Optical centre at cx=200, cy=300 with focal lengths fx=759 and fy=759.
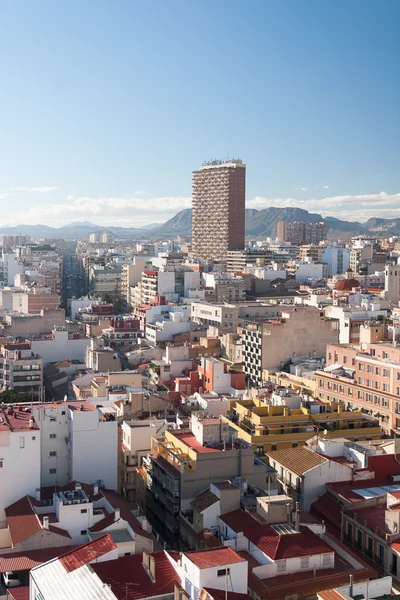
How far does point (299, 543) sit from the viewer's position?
779 inches

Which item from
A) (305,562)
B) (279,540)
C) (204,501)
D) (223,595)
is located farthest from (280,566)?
(204,501)

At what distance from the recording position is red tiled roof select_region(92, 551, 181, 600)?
56.7 ft

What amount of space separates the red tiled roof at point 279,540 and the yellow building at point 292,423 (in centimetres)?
782

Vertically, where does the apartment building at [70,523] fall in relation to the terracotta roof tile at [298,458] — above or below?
below

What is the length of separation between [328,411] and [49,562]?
15.4 m

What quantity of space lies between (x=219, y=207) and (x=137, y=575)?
116911 millimetres

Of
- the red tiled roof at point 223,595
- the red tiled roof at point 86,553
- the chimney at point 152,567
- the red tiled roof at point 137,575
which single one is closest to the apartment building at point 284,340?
the red tiled roof at point 86,553

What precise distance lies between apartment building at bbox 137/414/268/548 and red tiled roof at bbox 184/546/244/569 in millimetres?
5778

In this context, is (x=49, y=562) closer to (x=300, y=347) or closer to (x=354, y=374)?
(x=354, y=374)

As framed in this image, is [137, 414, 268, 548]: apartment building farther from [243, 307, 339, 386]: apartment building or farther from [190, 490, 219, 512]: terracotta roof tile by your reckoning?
[243, 307, 339, 386]: apartment building

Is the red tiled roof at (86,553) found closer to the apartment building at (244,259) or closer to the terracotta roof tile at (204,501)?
the terracotta roof tile at (204,501)

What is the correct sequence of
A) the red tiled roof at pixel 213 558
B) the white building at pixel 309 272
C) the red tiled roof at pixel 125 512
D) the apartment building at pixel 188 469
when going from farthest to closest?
the white building at pixel 309 272
the apartment building at pixel 188 469
the red tiled roof at pixel 125 512
the red tiled roof at pixel 213 558

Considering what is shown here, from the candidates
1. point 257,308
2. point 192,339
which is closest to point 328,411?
point 192,339

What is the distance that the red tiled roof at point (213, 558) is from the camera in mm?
17219
